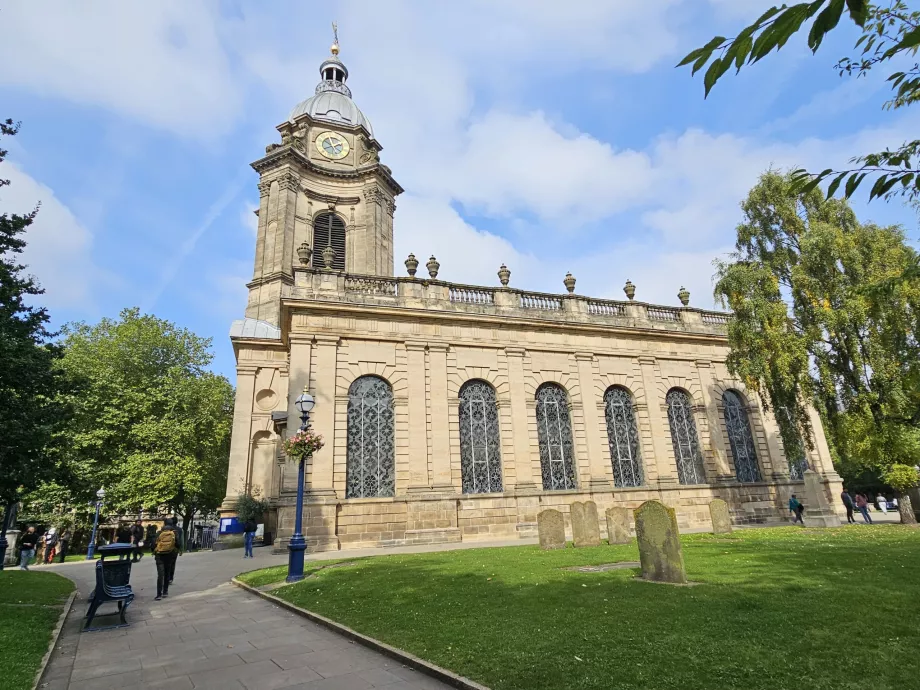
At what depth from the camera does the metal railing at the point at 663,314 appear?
2604 centimetres

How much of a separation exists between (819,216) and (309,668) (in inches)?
903

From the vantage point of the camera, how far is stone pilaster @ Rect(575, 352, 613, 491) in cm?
2167

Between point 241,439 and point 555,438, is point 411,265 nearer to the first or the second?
point 555,438

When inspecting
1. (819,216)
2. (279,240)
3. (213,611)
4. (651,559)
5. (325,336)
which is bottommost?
(213,611)

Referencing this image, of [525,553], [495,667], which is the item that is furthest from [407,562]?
[495,667]

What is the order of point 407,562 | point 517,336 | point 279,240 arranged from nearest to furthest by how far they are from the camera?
point 407,562 < point 517,336 < point 279,240

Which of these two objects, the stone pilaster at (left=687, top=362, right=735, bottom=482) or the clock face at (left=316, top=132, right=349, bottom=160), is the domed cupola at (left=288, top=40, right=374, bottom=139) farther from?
the stone pilaster at (left=687, top=362, right=735, bottom=482)

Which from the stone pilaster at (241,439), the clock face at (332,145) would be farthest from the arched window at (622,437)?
the clock face at (332,145)

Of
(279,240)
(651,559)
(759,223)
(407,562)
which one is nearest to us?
(651,559)

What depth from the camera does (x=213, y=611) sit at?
367 inches

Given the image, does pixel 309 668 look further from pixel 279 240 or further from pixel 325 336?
pixel 279 240

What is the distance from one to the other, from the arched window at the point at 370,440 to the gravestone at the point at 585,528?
726 centimetres

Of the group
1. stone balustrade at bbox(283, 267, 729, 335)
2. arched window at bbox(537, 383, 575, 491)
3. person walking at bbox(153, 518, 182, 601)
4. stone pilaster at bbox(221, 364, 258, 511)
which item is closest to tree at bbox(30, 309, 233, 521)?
stone pilaster at bbox(221, 364, 258, 511)

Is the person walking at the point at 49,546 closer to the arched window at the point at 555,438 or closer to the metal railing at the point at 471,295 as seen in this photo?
the metal railing at the point at 471,295
